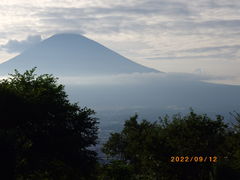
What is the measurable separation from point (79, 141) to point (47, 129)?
3610 mm

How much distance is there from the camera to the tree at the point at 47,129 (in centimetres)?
3725

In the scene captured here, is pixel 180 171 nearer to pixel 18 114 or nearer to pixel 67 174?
pixel 67 174

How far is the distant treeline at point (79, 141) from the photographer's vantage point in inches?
1469

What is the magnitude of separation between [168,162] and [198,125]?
6.89 metres

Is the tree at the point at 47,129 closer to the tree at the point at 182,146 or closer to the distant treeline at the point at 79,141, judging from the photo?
the distant treeline at the point at 79,141

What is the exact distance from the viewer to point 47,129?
132ft
